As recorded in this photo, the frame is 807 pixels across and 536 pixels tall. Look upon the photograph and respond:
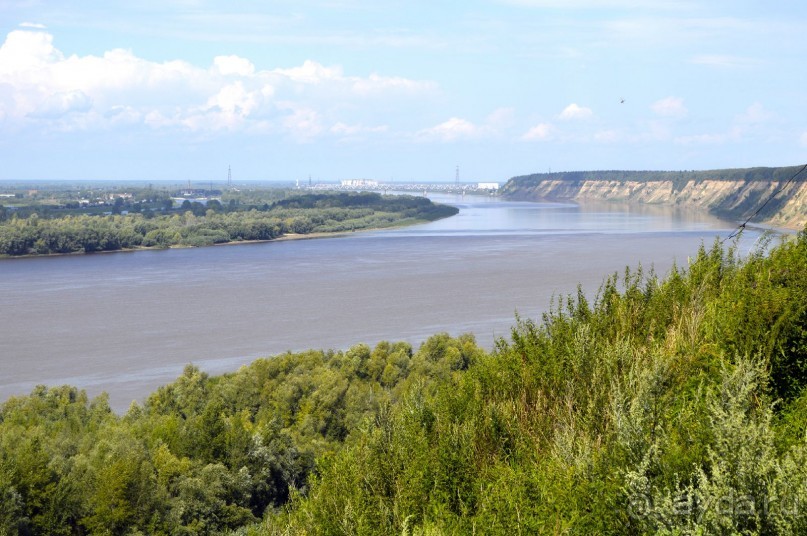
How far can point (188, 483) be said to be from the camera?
35.0 feet

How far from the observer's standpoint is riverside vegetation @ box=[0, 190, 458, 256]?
43.4 metres

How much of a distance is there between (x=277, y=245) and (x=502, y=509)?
146ft

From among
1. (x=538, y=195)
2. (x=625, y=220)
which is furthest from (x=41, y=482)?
(x=538, y=195)

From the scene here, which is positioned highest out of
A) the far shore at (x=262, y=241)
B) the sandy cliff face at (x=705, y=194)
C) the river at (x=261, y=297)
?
the sandy cliff face at (x=705, y=194)

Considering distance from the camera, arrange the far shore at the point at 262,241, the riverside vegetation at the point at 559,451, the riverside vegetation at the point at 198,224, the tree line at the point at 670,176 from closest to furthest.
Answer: the riverside vegetation at the point at 559,451, the far shore at the point at 262,241, the riverside vegetation at the point at 198,224, the tree line at the point at 670,176

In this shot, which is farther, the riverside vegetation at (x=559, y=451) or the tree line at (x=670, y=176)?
the tree line at (x=670, y=176)

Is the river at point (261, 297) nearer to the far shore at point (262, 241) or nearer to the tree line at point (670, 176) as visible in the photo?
the far shore at point (262, 241)

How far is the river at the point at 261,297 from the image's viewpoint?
1970 cm

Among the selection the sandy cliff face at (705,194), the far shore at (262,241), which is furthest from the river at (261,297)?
the sandy cliff face at (705,194)

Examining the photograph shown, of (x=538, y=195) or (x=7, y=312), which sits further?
(x=538, y=195)

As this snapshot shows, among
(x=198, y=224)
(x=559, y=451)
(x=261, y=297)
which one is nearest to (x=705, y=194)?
(x=198, y=224)

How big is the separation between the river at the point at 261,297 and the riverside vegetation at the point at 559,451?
5727 millimetres

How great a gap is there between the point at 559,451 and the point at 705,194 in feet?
272

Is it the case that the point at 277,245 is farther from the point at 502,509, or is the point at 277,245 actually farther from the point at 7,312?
the point at 502,509
